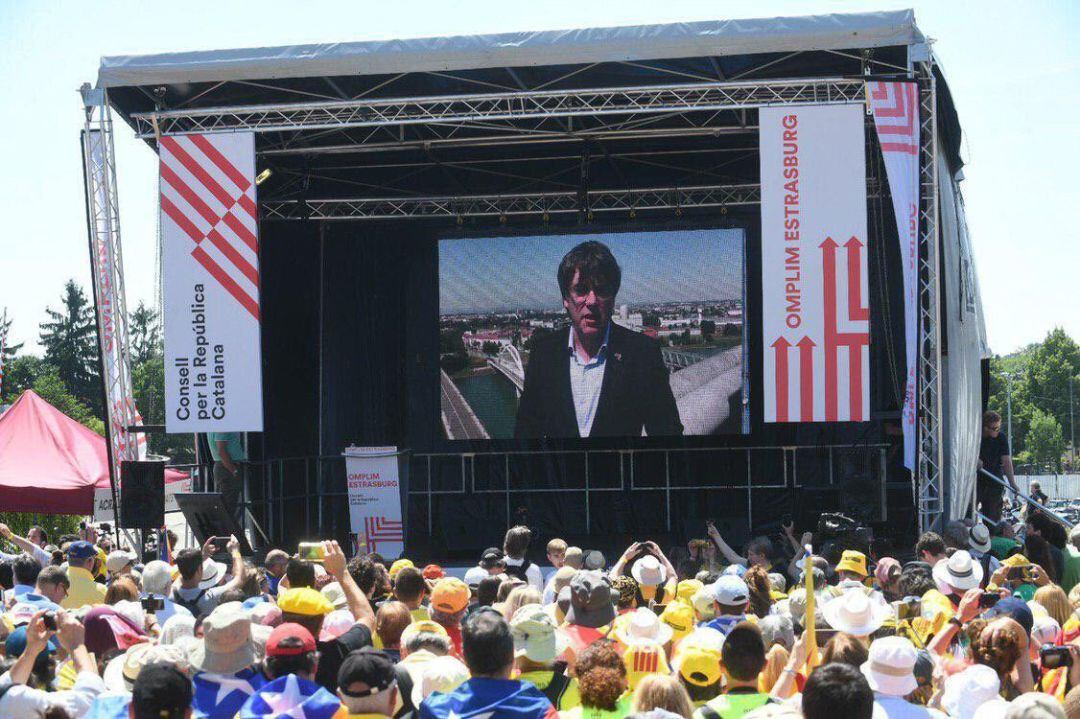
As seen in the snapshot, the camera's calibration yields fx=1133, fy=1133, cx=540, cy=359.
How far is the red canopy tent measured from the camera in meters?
13.7

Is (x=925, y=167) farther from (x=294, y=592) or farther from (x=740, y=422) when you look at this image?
(x=294, y=592)

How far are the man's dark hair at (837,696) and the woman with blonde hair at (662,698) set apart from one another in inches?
18.7

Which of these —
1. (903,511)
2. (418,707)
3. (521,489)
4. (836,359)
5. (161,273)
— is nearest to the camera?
(418,707)

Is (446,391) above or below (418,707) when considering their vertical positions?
above

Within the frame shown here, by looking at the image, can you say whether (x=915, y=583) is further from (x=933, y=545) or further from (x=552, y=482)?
(x=552, y=482)

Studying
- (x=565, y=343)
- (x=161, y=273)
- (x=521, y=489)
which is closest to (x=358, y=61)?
(x=161, y=273)

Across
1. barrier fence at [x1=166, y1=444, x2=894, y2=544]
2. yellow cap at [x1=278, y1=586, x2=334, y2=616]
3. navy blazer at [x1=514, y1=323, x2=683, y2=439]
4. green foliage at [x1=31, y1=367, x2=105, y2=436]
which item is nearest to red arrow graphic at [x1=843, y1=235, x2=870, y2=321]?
navy blazer at [x1=514, y1=323, x2=683, y2=439]

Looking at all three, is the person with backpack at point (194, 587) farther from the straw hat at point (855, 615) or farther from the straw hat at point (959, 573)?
the straw hat at point (959, 573)

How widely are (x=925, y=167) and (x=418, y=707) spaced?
9.20 m

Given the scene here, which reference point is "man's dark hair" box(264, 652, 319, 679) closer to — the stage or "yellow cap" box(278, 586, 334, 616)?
"yellow cap" box(278, 586, 334, 616)

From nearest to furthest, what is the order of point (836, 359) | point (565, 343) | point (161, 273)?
point (836, 359) → point (161, 273) → point (565, 343)

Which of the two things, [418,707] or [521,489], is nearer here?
[418,707]

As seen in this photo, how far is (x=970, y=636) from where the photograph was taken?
4262 mm

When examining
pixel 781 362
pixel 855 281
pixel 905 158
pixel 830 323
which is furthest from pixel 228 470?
pixel 905 158
